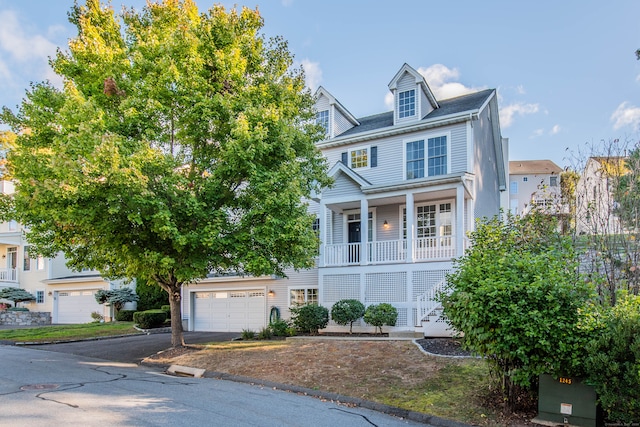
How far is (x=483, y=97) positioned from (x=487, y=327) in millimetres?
14292

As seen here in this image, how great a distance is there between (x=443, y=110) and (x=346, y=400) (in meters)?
13.5

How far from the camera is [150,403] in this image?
8.09 metres

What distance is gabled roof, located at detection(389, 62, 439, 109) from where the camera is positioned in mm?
18828

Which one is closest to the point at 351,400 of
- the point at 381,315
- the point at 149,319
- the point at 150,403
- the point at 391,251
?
the point at 150,403

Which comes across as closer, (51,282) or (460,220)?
(460,220)

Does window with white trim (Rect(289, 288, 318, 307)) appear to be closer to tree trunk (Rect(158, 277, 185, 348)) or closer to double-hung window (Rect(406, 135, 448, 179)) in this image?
tree trunk (Rect(158, 277, 185, 348))

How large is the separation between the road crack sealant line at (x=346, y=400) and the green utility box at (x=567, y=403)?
47.1 inches

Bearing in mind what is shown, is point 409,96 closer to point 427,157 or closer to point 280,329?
point 427,157

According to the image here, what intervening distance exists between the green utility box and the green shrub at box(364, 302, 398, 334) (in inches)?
342

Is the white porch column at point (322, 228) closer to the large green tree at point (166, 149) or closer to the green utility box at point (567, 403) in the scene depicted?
the large green tree at point (166, 149)

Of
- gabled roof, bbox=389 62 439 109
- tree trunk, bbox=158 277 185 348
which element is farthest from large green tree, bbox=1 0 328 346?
gabled roof, bbox=389 62 439 109

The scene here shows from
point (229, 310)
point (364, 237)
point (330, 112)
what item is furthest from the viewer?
point (229, 310)

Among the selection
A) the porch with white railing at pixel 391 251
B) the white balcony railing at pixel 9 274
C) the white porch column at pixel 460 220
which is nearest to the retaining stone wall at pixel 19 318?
the white balcony railing at pixel 9 274

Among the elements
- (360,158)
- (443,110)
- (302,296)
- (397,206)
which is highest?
(443,110)
